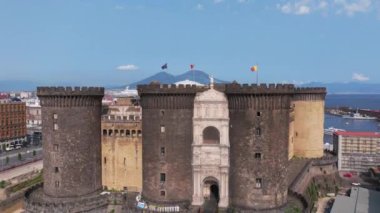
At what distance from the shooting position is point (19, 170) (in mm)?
71688

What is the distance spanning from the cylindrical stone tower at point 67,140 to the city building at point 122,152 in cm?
250

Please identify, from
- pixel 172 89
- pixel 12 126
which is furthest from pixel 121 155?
pixel 12 126

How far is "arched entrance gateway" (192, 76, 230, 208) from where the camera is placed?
40.8 metres

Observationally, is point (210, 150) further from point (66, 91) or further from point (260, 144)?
point (66, 91)

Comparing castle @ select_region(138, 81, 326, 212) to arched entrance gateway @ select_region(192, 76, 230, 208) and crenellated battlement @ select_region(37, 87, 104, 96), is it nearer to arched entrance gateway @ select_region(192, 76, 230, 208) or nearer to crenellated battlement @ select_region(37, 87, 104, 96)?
arched entrance gateway @ select_region(192, 76, 230, 208)

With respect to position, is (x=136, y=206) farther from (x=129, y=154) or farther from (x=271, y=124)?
(x=271, y=124)

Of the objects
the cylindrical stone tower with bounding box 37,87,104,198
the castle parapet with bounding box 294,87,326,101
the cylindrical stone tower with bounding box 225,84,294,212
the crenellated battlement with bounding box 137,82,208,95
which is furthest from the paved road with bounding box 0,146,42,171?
Answer: the castle parapet with bounding box 294,87,326,101

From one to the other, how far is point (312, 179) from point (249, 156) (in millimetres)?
23538

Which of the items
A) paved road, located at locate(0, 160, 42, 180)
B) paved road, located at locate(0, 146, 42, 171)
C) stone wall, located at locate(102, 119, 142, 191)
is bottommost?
paved road, located at locate(0, 160, 42, 180)

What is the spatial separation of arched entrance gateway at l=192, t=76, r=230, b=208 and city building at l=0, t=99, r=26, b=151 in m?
69.6

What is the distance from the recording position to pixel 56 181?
43.1 meters

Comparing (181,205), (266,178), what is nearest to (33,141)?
(181,205)

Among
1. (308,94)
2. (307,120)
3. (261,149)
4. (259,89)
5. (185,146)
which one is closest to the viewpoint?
(259,89)

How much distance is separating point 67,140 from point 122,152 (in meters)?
6.41
